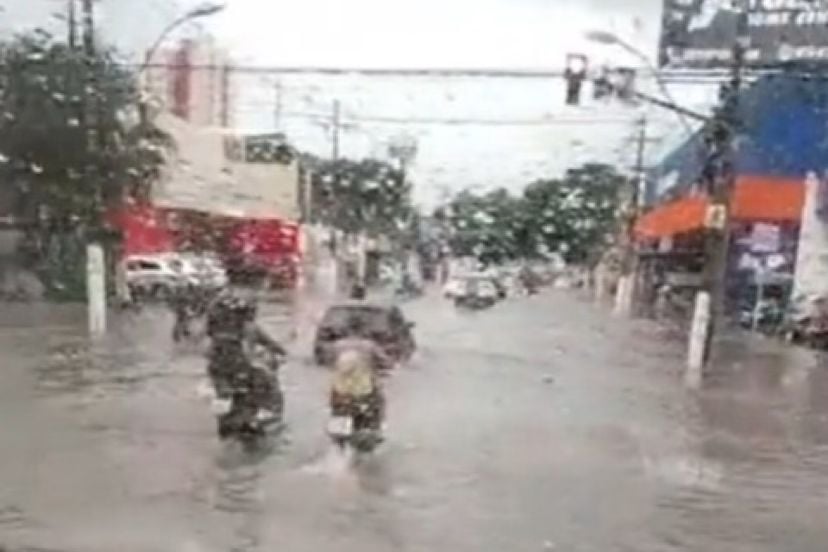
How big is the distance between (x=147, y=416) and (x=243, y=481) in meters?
1.81

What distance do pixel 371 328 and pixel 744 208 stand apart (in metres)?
2.46

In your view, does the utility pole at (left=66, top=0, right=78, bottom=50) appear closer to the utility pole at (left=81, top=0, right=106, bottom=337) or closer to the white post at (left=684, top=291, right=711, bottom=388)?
the utility pole at (left=81, top=0, right=106, bottom=337)

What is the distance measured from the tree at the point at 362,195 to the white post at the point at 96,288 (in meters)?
1.85

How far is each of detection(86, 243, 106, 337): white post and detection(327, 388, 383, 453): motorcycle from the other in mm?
3032

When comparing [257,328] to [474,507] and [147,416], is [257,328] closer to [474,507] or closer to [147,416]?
[147,416]

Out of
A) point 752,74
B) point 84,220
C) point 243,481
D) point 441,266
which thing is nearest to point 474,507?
point 243,481

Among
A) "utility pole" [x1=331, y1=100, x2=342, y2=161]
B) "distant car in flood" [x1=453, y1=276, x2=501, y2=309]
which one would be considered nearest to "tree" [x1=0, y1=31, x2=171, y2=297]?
"utility pole" [x1=331, y1=100, x2=342, y2=161]

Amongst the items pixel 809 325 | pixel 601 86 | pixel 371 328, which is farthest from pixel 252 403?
pixel 809 325

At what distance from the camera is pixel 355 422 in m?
6.47

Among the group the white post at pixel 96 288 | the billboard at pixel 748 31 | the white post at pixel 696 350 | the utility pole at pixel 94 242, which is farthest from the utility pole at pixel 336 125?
the white post at pixel 696 350

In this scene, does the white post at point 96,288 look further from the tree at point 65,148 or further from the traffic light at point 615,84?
the traffic light at point 615,84

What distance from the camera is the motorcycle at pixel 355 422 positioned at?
6.42 meters

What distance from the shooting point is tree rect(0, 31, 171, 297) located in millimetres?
9016

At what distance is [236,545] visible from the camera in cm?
483
